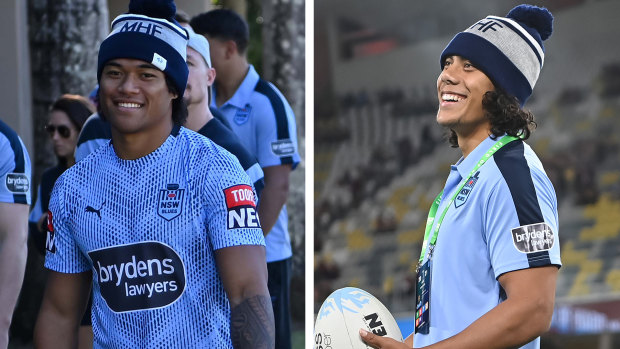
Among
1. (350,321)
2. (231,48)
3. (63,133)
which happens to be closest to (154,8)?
(350,321)

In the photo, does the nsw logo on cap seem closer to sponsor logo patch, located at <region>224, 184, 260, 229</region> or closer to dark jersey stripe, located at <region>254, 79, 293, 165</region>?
sponsor logo patch, located at <region>224, 184, 260, 229</region>

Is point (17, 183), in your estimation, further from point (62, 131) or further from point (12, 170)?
point (62, 131)

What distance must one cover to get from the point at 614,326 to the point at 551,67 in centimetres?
239

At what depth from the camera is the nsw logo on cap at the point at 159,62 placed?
8.16 feet

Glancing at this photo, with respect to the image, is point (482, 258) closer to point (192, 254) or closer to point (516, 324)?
point (516, 324)

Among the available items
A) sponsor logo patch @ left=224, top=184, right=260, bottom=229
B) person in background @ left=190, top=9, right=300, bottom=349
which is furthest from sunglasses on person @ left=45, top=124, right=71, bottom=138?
sponsor logo patch @ left=224, top=184, right=260, bottom=229

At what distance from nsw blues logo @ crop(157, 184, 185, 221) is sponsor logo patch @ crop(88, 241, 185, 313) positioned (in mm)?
77

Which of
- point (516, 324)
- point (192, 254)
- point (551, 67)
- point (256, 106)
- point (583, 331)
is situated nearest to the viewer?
point (516, 324)

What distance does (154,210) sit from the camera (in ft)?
7.79

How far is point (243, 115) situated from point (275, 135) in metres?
0.20

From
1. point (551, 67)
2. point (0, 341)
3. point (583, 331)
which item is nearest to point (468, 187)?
point (0, 341)

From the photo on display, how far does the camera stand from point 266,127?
4594 mm

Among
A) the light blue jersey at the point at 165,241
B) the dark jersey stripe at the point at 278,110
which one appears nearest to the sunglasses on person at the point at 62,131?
the dark jersey stripe at the point at 278,110

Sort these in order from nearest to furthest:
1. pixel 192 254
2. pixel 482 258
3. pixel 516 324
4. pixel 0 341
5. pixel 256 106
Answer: pixel 516 324
pixel 482 258
pixel 192 254
pixel 0 341
pixel 256 106
